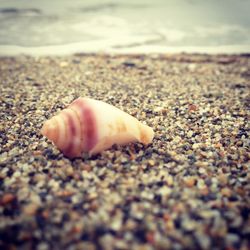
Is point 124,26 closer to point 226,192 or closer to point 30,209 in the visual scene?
point 226,192

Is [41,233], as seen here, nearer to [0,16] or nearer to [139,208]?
[139,208]

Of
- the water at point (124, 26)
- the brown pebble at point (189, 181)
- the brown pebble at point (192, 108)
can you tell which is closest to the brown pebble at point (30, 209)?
the brown pebble at point (189, 181)

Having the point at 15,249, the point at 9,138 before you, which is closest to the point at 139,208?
the point at 15,249

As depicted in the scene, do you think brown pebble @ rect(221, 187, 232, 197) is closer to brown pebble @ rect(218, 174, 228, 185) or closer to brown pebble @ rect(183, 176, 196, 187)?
brown pebble @ rect(218, 174, 228, 185)

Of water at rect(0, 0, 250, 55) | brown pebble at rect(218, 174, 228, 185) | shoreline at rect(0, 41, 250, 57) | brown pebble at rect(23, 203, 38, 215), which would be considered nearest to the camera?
brown pebble at rect(23, 203, 38, 215)

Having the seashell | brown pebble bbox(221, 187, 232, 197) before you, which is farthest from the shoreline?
brown pebble bbox(221, 187, 232, 197)
